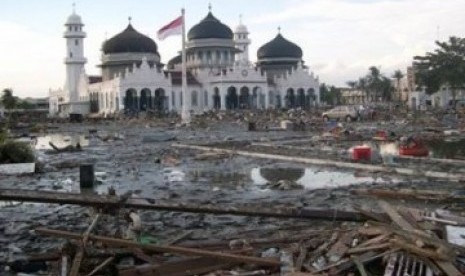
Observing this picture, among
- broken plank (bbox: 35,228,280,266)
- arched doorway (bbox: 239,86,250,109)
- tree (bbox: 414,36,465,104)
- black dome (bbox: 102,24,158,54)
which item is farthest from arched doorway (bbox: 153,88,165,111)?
broken plank (bbox: 35,228,280,266)

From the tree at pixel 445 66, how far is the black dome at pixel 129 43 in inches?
1516

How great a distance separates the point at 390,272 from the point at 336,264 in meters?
0.65

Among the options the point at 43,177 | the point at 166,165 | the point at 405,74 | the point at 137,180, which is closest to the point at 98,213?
the point at 137,180

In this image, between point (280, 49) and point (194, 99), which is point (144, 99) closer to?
point (194, 99)

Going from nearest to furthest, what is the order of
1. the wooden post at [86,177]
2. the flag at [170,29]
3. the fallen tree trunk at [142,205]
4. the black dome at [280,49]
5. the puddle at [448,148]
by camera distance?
1. the fallen tree trunk at [142,205]
2. the wooden post at [86,177]
3. the puddle at [448,148]
4. the flag at [170,29]
5. the black dome at [280,49]

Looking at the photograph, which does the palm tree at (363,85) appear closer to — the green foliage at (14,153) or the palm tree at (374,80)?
the palm tree at (374,80)

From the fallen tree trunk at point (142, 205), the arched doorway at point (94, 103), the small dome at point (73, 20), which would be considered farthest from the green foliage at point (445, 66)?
the fallen tree trunk at point (142, 205)

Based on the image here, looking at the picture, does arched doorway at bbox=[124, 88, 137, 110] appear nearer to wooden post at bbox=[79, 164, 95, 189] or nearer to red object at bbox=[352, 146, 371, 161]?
red object at bbox=[352, 146, 371, 161]

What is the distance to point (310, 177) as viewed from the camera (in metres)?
18.2

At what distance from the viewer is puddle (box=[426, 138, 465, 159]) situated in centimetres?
2339

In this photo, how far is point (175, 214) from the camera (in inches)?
498

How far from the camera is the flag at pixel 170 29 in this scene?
52500 mm

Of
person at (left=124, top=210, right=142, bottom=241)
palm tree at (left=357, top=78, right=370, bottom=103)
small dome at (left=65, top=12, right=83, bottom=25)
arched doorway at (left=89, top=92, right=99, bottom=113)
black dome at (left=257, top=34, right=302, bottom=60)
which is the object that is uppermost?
small dome at (left=65, top=12, right=83, bottom=25)

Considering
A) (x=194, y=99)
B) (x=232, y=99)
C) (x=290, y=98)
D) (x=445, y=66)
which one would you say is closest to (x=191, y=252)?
(x=445, y=66)
